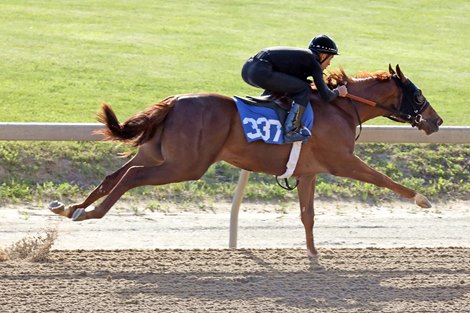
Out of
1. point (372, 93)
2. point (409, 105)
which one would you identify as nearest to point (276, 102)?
point (372, 93)

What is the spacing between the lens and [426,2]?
24547 mm

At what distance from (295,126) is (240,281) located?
1428 millimetres

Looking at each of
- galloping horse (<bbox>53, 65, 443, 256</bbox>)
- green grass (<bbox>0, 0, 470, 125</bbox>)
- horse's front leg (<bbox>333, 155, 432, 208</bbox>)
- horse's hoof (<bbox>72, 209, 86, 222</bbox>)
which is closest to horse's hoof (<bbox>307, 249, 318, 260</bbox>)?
galloping horse (<bbox>53, 65, 443, 256</bbox>)

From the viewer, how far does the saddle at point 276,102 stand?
28.6ft

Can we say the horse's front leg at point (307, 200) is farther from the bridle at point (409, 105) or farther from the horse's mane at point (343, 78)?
the horse's mane at point (343, 78)

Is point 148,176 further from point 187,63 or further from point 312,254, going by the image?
point 187,63

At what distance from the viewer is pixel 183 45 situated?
18469 mm

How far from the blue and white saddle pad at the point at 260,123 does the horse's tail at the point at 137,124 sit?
0.60 meters

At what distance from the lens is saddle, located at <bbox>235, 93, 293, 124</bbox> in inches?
343

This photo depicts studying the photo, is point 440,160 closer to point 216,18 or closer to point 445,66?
point 445,66

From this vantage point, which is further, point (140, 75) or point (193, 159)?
point (140, 75)

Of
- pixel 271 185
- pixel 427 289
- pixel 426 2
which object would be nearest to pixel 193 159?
pixel 427 289

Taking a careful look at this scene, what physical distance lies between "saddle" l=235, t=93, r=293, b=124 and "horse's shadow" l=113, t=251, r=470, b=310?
4.29ft

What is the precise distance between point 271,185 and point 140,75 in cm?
523
